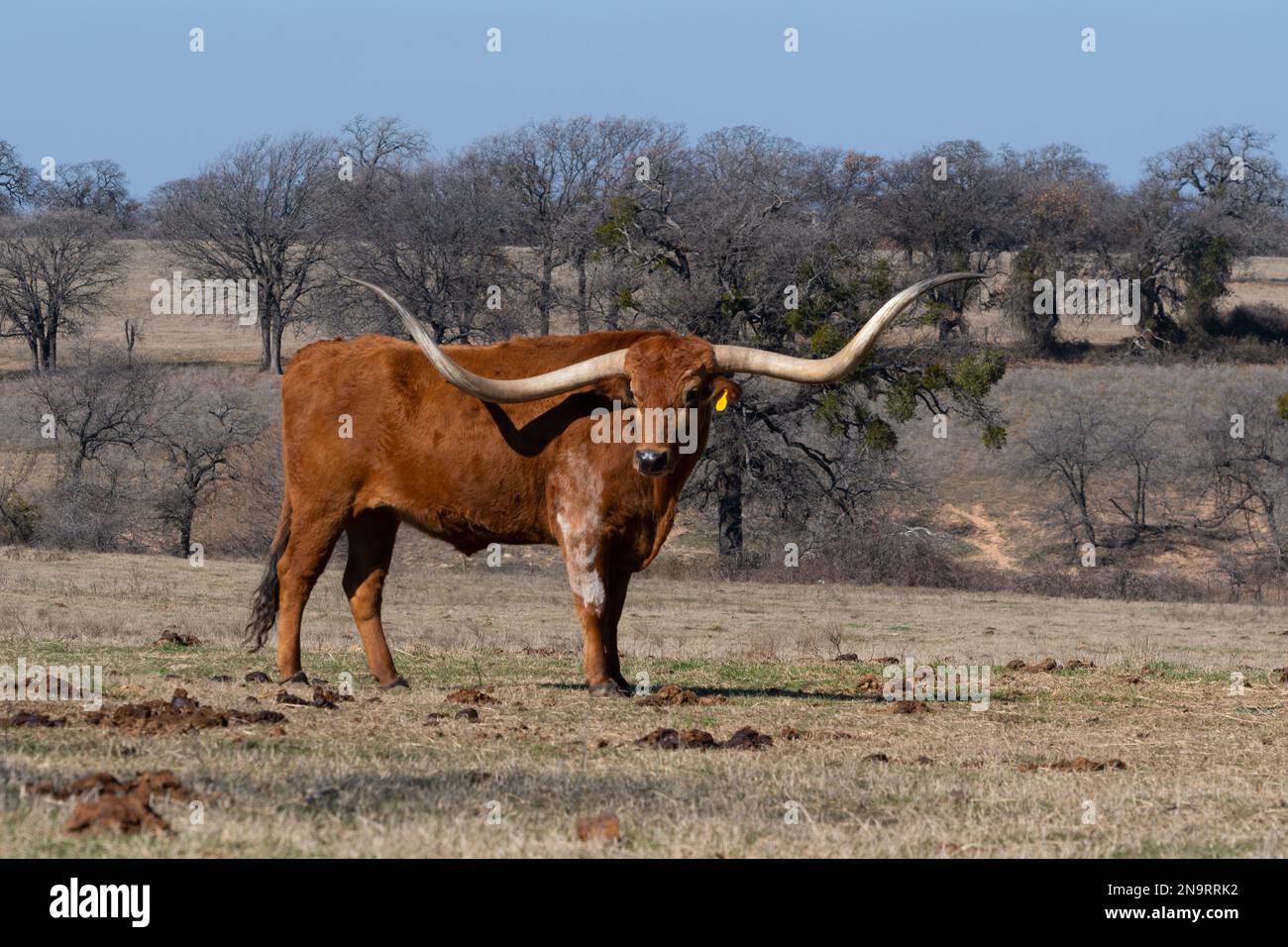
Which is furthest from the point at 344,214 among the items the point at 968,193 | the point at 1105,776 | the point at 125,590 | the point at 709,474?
the point at 1105,776

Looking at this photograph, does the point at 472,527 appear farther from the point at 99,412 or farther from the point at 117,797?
the point at 99,412

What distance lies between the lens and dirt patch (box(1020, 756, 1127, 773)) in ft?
29.8

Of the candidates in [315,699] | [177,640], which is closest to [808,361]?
[315,699]

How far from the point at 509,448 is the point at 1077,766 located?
4.51m

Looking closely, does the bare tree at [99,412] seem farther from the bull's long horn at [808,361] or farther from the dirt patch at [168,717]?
the dirt patch at [168,717]

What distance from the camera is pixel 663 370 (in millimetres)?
11430

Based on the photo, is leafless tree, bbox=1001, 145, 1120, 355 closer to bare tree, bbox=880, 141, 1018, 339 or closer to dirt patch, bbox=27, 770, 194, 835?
bare tree, bbox=880, 141, 1018, 339

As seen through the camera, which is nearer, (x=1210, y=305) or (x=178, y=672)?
(x=178, y=672)

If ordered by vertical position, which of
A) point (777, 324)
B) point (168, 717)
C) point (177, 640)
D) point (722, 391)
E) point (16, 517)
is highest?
point (777, 324)

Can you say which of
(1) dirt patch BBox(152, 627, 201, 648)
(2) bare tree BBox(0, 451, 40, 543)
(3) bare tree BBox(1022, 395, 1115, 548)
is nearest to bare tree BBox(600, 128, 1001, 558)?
(3) bare tree BBox(1022, 395, 1115, 548)

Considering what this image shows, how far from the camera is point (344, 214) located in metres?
64.1

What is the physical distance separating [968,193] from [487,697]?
2496 inches

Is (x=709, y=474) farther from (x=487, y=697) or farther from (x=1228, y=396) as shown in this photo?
(x=487, y=697)

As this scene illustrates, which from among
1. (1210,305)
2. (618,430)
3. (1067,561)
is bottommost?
(1067,561)
